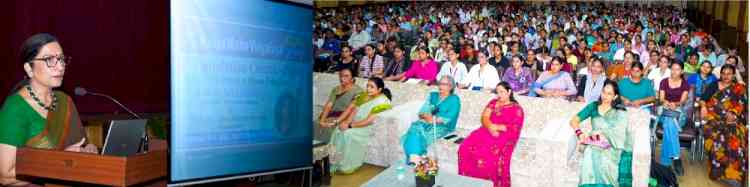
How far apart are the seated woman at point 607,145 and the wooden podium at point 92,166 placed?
123 inches

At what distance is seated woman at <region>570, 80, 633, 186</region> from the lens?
4.62 meters

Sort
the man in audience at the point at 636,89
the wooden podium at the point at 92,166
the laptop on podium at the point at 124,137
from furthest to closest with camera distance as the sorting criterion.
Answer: the man in audience at the point at 636,89, the laptop on podium at the point at 124,137, the wooden podium at the point at 92,166

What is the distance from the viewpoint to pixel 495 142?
495 centimetres

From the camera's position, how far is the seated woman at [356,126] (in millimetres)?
5566

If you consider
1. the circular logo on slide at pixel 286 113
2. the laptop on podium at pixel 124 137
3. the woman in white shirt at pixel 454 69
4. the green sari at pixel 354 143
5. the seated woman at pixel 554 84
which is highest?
the woman in white shirt at pixel 454 69

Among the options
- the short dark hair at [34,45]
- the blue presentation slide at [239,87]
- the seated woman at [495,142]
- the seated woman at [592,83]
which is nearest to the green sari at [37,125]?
the short dark hair at [34,45]

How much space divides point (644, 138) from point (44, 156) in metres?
3.74

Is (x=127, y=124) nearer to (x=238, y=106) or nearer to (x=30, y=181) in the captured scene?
(x=30, y=181)

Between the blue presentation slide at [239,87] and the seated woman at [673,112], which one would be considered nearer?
the blue presentation slide at [239,87]

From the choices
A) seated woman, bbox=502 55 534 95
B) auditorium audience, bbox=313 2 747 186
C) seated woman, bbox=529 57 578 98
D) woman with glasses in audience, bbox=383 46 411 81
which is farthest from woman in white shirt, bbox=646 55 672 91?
woman with glasses in audience, bbox=383 46 411 81

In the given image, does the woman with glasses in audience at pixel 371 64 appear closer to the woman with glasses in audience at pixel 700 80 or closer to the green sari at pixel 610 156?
the green sari at pixel 610 156

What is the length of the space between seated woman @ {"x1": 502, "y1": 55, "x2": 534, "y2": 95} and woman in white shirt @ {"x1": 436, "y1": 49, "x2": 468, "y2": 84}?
36 centimetres

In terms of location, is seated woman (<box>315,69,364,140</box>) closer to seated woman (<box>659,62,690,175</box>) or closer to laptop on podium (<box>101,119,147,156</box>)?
seated woman (<box>659,62,690,175</box>)

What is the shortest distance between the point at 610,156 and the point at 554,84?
28.3 inches
